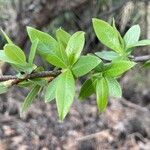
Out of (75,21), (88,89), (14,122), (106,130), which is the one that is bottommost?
(106,130)

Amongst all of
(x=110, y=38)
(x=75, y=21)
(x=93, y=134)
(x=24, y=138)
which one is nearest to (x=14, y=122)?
(x=24, y=138)

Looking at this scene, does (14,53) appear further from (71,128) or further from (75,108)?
(75,108)

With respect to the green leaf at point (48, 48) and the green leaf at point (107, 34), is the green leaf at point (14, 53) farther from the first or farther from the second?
the green leaf at point (107, 34)

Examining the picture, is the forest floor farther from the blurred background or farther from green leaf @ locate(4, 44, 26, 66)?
green leaf @ locate(4, 44, 26, 66)

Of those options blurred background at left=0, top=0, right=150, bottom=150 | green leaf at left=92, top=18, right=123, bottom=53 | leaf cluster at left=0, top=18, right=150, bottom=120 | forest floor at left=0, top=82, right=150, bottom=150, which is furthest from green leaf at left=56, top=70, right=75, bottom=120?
forest floor at left=0, top=82, right=150, bottom=150

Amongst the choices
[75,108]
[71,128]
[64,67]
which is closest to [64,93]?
[64,67]

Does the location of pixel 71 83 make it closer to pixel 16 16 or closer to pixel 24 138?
pixel 16 16
